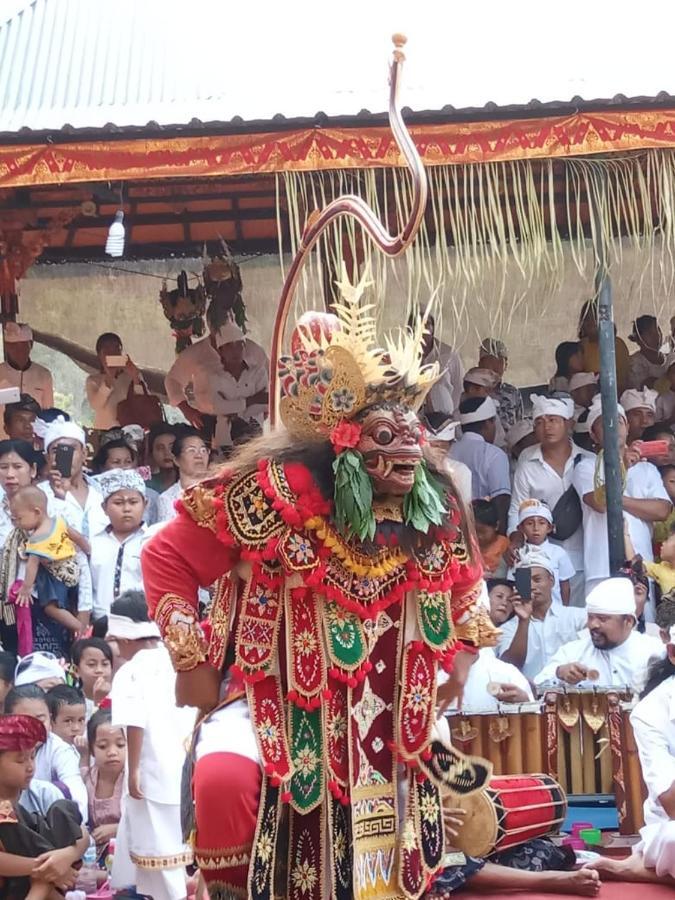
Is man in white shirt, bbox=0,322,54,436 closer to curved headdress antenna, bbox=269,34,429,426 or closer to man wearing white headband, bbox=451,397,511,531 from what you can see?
man wearing white headband, bbox=451,397,511,531

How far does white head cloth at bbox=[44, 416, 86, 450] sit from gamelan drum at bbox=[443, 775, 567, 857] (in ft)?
13.8

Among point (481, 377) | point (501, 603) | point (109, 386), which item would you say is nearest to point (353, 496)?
point (501, 603)

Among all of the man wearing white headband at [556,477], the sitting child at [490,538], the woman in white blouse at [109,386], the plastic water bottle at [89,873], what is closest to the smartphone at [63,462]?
the woman in white blouse at [109,386]

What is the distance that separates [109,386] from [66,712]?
Answer: 398 cm

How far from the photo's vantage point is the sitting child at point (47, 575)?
27.5 ft

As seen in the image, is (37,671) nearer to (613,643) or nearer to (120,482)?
(120,482)

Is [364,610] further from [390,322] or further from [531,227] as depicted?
[390,322]

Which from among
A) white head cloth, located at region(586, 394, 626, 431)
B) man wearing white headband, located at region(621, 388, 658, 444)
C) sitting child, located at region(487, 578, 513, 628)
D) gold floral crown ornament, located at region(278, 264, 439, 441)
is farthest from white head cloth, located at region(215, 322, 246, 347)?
gold floral crown ornament, located at region(278, 264, 439, 441)

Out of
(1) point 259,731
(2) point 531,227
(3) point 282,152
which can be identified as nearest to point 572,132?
(2) point 531,227

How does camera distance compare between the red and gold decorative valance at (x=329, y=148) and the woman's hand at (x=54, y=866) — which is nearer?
the woman's hand at (x=54, y=866)

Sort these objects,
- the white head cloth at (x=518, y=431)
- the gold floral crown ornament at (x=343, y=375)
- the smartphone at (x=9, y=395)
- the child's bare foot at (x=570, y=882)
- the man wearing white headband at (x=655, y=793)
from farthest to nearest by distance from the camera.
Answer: the white head cloth at (x=518, y=431) → the smartphone at (x=9, y=395) → the man wearing white headband at (x=655, y=793) → the child's bare foot at (x=570, y=882) → the gold floral crown ornament at (x=343, y=375)

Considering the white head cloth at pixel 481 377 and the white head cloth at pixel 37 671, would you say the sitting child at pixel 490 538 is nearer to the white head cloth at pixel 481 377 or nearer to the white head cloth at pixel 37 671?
the white head cloth at pixel 481 377

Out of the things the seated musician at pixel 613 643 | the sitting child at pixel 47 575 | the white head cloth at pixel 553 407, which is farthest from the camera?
the white head cloth at pixel 553 407

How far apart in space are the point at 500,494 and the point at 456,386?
3.18 ft
